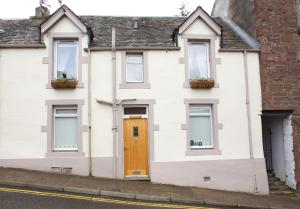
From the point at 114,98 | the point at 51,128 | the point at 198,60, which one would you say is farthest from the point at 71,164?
the point at 198,60

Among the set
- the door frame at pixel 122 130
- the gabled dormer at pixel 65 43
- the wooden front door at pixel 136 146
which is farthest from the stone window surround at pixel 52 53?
the wooden front door at pixel 136 146

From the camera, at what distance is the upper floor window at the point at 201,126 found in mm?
15203

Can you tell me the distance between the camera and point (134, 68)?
1542 centimetres

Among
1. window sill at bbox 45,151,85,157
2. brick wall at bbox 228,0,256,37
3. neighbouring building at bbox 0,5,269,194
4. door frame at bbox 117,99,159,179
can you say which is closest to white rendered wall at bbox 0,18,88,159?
neighbouring building at bbox 0,5,269,194

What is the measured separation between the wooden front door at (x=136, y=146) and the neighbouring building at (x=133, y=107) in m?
0.04

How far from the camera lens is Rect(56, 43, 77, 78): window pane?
15156 millimetres

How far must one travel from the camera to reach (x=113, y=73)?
15.0 metres

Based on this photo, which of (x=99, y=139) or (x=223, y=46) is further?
(x=223, y=46)

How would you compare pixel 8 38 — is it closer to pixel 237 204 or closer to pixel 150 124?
pixel 150 124

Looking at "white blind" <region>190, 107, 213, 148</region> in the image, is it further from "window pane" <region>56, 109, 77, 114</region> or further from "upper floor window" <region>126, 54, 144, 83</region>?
"window pane" <region>56, 109, 77, 114</region>

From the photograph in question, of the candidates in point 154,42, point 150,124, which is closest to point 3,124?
point 150,124

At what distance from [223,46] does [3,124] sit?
29.4ft

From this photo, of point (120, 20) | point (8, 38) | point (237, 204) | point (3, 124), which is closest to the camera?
point (237, 204)

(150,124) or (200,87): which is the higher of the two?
(200,87)
